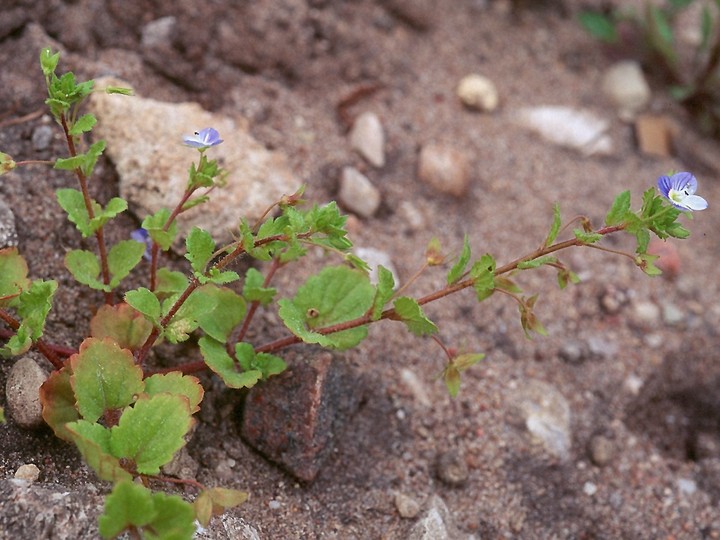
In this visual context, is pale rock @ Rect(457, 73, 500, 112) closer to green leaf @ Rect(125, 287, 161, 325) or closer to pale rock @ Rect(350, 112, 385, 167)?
pale rock @ Rect(350, 112, 385, 167)

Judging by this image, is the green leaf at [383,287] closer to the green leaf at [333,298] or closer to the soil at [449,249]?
the green leaf at [333,298]

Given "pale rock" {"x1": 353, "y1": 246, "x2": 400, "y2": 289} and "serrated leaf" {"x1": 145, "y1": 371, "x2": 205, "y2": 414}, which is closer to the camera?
A: "serrated leaf" {"x1": 145, "y1": 371, "x2": 205, "y2": 414}

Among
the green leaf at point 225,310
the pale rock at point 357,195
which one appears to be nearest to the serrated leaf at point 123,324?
the green leaf at point 225,310

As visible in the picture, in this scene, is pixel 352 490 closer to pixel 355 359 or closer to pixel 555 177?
pixel 355 359

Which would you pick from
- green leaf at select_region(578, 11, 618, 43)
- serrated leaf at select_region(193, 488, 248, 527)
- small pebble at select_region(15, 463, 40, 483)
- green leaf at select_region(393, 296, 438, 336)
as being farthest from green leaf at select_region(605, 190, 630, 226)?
green leaf at select_region(578, 11, 618, 43)

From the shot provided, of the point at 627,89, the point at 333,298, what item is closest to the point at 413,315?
the point at 333,298

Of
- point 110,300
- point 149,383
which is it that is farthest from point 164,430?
point 110,300
